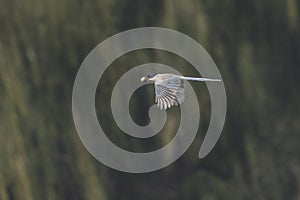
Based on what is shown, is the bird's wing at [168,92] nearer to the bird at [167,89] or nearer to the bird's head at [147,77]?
the bird at [167,89]

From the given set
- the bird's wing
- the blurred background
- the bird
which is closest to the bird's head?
the bird

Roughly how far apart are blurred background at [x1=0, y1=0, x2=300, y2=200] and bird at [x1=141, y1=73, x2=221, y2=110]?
0.54 meters

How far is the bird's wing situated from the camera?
777cm

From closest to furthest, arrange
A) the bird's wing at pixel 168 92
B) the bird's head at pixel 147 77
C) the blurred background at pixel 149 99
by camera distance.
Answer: the bird's wing at pixel 168 92, the bird's head at pixel 147 77, the blurred background at pixel 149 99

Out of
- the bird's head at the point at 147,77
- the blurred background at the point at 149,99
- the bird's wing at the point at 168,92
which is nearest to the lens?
the bird's wing at the point at 168,92

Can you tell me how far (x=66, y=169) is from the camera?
8805 millimetres

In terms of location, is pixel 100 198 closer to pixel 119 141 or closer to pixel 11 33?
pixel 119 141

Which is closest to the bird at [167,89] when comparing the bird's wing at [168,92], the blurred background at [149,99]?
the bird's wing at [168,92]

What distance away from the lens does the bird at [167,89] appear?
7781mm

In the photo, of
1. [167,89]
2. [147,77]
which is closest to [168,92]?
[167,89]

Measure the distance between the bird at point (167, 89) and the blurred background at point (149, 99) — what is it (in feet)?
1.76

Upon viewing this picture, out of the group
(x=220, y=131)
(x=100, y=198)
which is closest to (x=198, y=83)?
(x=220, y=131)

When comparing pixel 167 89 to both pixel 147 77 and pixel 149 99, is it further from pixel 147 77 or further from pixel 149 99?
pixel 149 99

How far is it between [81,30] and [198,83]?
705 millimetres
